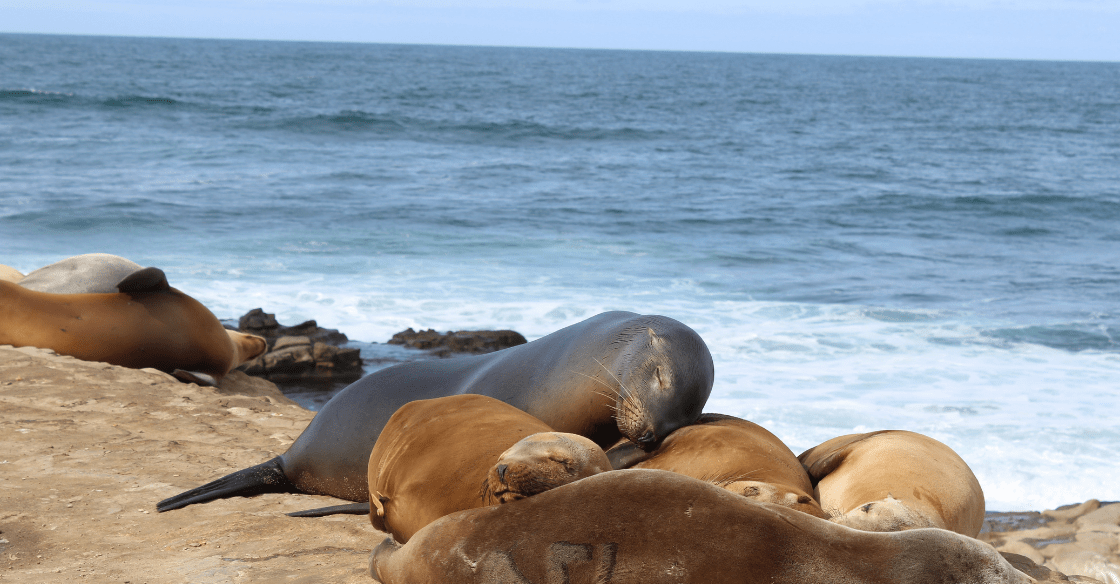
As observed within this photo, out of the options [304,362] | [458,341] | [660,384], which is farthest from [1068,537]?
[304,362]

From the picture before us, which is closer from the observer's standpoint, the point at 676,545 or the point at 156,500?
the point at 676,545

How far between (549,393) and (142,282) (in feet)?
11.6

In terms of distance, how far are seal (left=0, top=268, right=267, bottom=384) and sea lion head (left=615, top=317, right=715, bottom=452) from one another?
143 inches

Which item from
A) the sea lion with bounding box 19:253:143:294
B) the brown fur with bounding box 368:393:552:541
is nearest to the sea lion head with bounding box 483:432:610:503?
the brown fur with bounding box 368:393:552:541

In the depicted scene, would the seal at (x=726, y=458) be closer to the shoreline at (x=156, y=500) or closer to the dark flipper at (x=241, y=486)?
the shoreline at (x=156, y=500)

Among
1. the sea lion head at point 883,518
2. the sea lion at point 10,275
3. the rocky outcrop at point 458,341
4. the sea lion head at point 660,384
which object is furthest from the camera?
the rocky outcrop at point 458,341

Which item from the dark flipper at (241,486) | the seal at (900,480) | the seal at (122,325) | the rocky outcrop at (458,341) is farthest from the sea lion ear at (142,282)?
the seal at (900,480)

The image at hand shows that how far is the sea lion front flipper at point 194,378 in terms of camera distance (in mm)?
6066

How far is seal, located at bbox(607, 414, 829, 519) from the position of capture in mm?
2871

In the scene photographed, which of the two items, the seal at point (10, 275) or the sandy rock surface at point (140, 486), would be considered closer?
the sandy rock surface at point (140, 486)

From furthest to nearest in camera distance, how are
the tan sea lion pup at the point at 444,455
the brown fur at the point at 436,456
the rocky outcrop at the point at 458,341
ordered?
the rocky outcrop at the point at 458,341, the brown fur at the point at 436,456, the tan sea lion pup at the point at 444,455

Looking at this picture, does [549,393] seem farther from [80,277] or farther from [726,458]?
[80,277]

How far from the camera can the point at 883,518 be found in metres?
2.35

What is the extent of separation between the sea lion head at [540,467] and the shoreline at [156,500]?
2.10 feet
